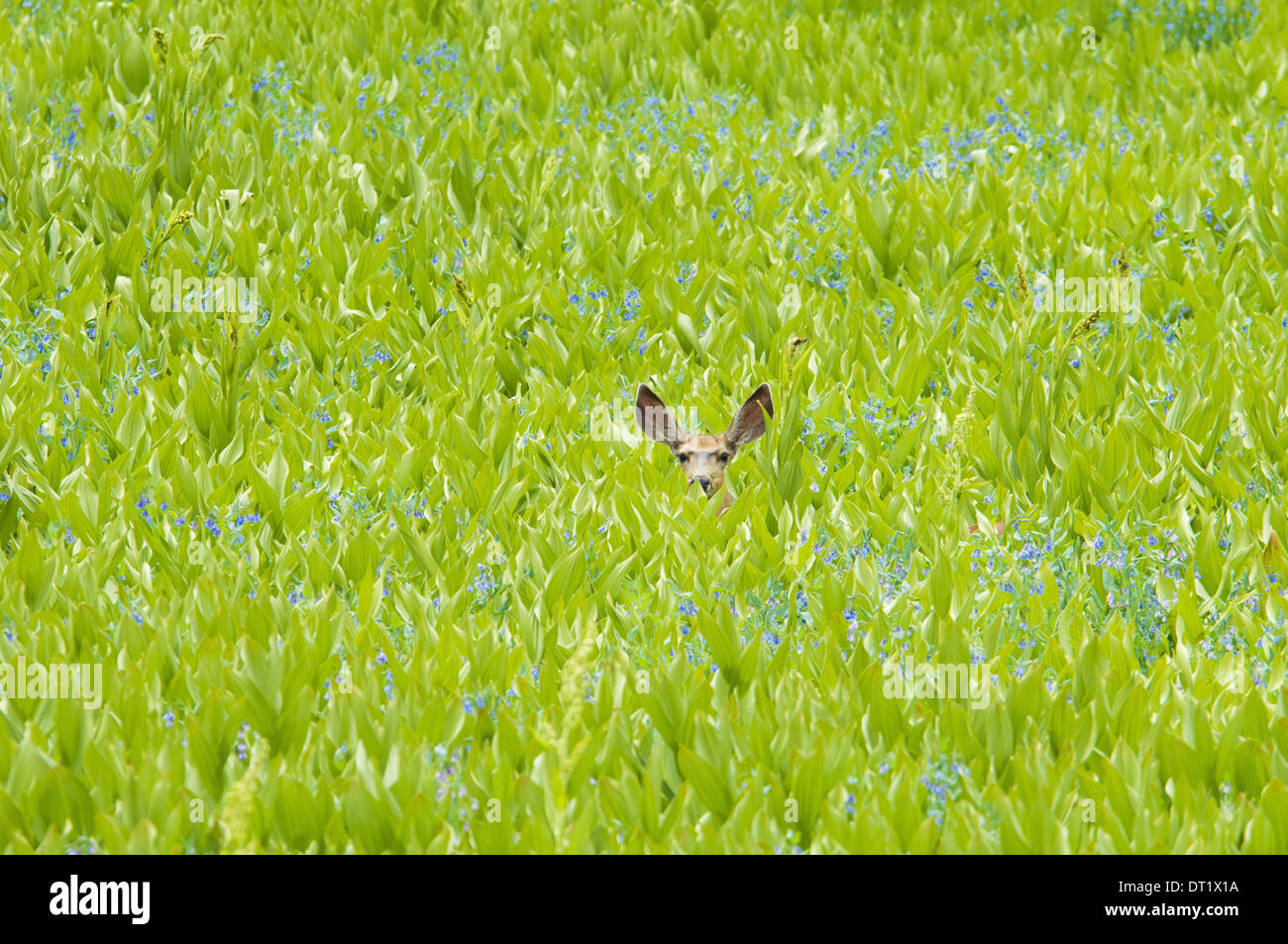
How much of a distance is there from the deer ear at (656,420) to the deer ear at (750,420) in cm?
19

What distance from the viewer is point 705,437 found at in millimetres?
4605

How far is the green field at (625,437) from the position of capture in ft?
10.0

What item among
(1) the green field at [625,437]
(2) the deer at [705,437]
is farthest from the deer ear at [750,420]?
(1) the green field at [625,437]

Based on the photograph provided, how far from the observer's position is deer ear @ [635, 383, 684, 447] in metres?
4.60

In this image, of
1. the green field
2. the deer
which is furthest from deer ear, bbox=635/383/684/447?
the green field

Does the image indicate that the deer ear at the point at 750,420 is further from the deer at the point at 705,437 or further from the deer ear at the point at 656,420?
the deer ear at the point at 656,420

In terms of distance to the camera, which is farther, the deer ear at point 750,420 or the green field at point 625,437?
the deer ear at point 750,420

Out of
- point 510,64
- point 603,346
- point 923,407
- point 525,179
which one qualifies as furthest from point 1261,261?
point 510,64

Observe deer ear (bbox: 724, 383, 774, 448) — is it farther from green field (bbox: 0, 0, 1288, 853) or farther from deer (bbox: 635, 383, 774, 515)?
green field (bbox: 0, 0, 1288, 853)

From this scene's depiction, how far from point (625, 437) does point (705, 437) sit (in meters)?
0.34

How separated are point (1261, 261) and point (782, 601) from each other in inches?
149

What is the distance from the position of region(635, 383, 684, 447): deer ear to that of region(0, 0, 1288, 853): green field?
108 mm

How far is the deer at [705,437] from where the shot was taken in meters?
4.54
